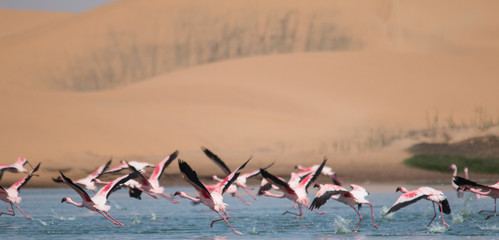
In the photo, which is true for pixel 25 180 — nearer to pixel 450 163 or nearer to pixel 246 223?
pixel 246 223

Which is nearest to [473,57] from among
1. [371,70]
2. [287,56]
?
[371,70]

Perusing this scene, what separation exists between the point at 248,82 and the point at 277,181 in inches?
1493

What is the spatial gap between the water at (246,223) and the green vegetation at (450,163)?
7.56 meters

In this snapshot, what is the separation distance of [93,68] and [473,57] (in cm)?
3351

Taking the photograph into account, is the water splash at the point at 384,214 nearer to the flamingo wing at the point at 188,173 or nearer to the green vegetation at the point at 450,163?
the flamingo wing at the point at 188,173

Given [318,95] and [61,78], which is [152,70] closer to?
[61,78]

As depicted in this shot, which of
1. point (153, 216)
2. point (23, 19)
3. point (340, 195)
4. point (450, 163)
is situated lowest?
point (450, 163)

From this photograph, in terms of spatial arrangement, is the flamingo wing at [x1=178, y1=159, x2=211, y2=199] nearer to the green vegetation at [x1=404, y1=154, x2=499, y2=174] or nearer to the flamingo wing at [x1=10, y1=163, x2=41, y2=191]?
the flamingo wing at [x1=10, y1=163, x2=41, y2=191]

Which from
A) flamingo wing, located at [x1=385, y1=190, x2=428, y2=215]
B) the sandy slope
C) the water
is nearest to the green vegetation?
the water

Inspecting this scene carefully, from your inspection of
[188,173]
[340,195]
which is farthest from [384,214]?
[188,173]

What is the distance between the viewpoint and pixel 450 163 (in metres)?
36.0

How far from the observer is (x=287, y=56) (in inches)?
2539

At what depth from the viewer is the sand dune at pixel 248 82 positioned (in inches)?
1638

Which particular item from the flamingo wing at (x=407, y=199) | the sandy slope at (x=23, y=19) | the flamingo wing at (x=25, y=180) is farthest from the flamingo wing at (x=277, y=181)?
the sandy slope at (x=23, y=19)
